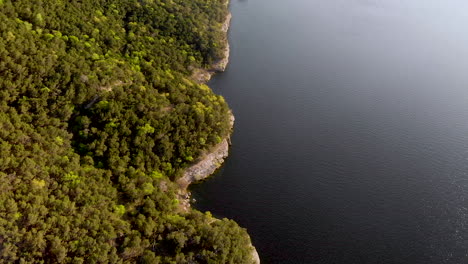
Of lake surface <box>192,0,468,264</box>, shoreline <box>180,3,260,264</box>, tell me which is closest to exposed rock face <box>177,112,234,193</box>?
shoreline <box>180,3,260,264</box>

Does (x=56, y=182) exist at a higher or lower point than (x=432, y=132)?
lower

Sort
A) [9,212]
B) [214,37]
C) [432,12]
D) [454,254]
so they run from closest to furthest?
1. [9,212]
2. [454,254]
3. [214,37]
4. [432,12]

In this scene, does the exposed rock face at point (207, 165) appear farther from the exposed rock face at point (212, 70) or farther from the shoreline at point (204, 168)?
the exposed rock face at point (212, 70)

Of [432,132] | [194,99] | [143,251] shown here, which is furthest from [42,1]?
[432,132]

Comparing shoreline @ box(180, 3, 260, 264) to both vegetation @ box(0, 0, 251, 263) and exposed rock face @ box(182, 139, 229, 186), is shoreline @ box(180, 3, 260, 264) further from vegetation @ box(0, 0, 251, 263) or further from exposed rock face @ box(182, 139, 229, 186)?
vegetation @ box(0, 0, 251, 263)

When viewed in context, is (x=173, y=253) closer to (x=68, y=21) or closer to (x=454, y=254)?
(x=454, y=254)

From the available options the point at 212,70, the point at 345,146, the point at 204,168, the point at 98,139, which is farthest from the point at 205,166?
the point at 212,70
